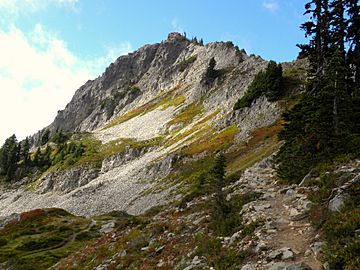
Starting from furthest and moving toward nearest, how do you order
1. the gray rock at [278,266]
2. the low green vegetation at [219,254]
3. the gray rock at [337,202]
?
the gray rock at [337,202], the low green vegetation at [219,254], the gray rock at [278,266]

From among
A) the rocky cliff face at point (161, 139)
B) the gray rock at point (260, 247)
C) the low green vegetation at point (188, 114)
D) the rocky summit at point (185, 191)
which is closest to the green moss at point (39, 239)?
the rocky summit at point (185, 191)

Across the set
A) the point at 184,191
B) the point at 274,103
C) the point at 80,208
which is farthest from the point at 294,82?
the point at 80,208

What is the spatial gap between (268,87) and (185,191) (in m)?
36.5

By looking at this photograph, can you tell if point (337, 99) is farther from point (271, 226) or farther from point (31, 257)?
point (31, 257)

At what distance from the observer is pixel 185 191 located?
160 ft

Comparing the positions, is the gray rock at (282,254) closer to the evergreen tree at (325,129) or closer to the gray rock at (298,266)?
the gray rock at (298,266)

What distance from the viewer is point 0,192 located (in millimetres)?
118812

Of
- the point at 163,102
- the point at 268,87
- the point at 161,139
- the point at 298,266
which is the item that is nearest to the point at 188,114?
the point at 161,139

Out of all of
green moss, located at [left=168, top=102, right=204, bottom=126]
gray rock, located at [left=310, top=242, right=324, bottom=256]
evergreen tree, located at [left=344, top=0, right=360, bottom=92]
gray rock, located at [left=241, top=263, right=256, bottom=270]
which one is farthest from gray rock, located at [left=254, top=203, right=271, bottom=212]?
green moss, located at [left=168, top=102, right=204, bottom=126]

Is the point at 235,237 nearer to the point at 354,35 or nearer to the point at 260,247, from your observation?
the point at 260,247

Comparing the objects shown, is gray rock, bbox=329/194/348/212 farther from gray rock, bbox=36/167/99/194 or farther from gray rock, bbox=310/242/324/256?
gray rock, bbox=36/167/99/194

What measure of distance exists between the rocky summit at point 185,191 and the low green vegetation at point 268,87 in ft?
1.62

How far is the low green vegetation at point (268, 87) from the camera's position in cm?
7312

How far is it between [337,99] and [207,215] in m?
12.4
